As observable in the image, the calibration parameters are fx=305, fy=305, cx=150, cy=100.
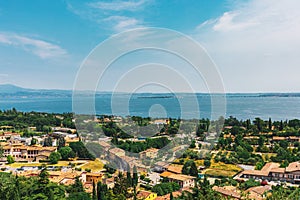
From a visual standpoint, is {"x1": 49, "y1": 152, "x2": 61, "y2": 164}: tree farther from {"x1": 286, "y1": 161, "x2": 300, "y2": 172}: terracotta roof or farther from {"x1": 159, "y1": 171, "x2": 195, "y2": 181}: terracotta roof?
{"x1": 286, "y1": 161, "x2": 300, "y2": 172}: terracotta roof

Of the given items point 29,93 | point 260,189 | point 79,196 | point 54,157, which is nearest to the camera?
point 79,196

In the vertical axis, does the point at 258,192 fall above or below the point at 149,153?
below

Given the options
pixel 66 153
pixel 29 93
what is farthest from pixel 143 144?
pixel 29 93

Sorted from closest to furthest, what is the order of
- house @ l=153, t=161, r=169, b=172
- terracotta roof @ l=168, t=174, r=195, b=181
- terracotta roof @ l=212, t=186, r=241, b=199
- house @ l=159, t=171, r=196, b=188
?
1. terracotta roof @ l=212, t=186, r=241, b=199
2. house @ l=159, t=171, r=196, b=188
3. terracotta roof @ l=168, t=174, r=195, b=181
4. house @ l=153, t=161, r=169, b=172

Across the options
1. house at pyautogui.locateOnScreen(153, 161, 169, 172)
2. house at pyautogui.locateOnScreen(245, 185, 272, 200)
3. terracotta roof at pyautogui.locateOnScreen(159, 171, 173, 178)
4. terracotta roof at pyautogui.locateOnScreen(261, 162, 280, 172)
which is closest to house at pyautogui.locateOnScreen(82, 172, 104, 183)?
terracotta roof at pyautogui.locateOnScreen(159, 171, 173, 178)

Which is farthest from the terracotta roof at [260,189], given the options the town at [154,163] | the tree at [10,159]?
the tree at [10,159]

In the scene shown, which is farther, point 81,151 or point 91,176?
point 81,151

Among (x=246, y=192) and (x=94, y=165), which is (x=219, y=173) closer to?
(x=246, y=192)
